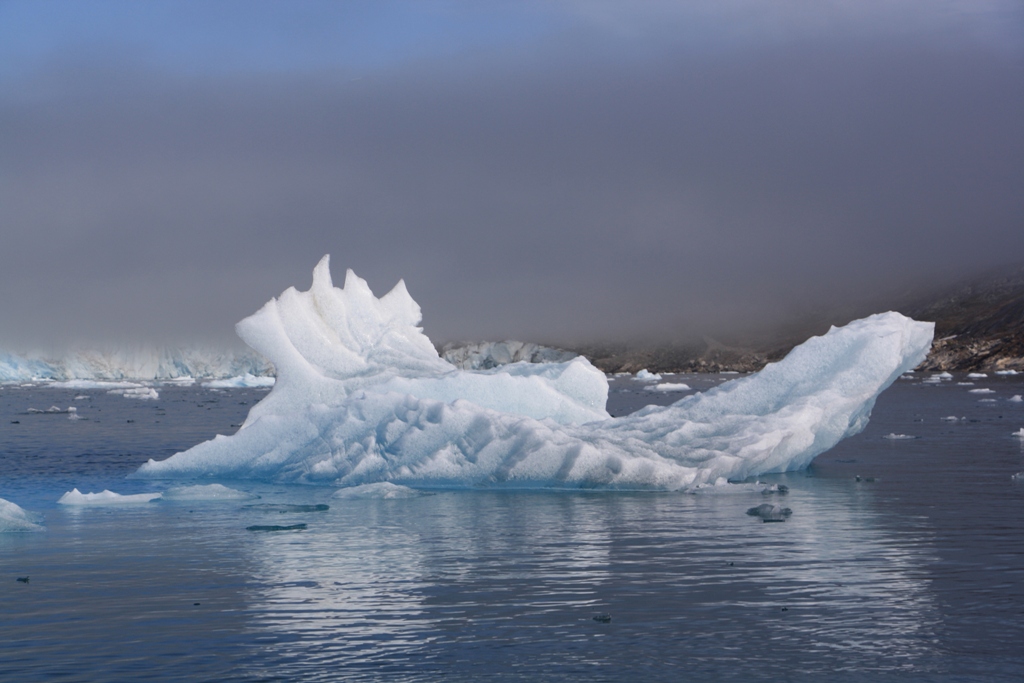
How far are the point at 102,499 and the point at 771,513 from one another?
467 inches

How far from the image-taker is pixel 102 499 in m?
19.0

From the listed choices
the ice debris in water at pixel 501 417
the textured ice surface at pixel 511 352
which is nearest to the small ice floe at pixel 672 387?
the ice debris in water at pixel 501 417

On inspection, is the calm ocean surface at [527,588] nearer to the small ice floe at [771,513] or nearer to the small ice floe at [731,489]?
the small ice floe at [771,513]

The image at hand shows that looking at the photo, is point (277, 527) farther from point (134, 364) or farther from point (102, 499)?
point (134, 364)

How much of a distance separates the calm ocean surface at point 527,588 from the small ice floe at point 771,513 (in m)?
0.33

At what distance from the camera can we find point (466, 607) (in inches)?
420

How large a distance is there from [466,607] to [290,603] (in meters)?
1.86

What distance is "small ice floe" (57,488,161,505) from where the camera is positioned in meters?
18.7

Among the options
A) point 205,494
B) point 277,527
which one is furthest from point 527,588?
point 205,494

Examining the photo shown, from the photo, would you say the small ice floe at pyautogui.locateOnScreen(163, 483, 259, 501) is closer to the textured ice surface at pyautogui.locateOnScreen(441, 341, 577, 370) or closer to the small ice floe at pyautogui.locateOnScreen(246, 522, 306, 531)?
the small ice floe at pyautogui.locateOnScreen(246, 522, 306, 531)

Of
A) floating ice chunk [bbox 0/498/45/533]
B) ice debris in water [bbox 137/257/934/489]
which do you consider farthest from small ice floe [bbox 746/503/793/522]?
floating ice chunk [bbox 0/498/45/533]

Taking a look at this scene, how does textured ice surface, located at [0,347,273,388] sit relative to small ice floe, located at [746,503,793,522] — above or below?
above

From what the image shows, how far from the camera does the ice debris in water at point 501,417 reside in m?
20.6

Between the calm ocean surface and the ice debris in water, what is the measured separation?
124cm
